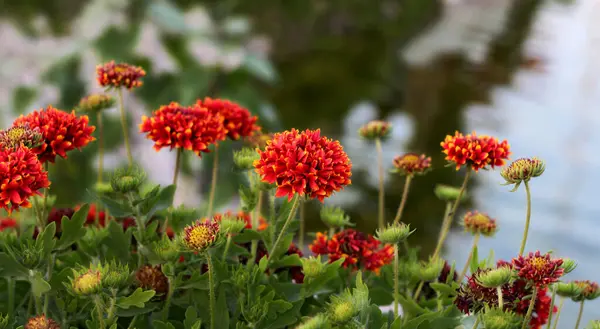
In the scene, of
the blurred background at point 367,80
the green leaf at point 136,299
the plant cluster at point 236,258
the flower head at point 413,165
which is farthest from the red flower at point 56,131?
the blurred background at point 367,80

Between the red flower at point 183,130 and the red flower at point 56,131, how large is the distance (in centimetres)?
4

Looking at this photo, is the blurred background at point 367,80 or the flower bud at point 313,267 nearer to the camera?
the flower bud at point 313,267

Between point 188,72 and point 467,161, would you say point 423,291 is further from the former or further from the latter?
point 188,72

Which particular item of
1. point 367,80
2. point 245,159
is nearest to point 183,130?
point 245,159

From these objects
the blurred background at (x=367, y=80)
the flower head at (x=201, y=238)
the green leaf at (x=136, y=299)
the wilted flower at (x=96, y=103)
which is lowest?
the green leaf at (x=136, y=299)

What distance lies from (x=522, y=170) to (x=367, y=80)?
158 centimetres

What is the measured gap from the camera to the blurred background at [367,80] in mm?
1407

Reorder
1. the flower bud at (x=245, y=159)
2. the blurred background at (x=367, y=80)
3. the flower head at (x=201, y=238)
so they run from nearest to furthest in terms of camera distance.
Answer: the flower head at (x=201, y=238), the flower bud at (x=245, y=159), the blurred background at (x=367, y=80)

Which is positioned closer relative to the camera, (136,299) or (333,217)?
(136,299)

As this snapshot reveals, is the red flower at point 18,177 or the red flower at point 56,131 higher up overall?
the red flower at point 56,131

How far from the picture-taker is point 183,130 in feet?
1.53

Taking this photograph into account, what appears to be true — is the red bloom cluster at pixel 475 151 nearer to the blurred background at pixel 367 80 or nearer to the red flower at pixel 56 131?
the red flower at pixel 56 131

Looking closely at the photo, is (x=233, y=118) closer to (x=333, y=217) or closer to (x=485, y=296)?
(x=333, y=217)

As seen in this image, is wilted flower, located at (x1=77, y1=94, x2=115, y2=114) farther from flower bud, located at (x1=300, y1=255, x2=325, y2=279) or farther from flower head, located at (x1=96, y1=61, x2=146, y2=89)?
flower bud, located at (x1=300, y1=255, x2=325, y2=279)
